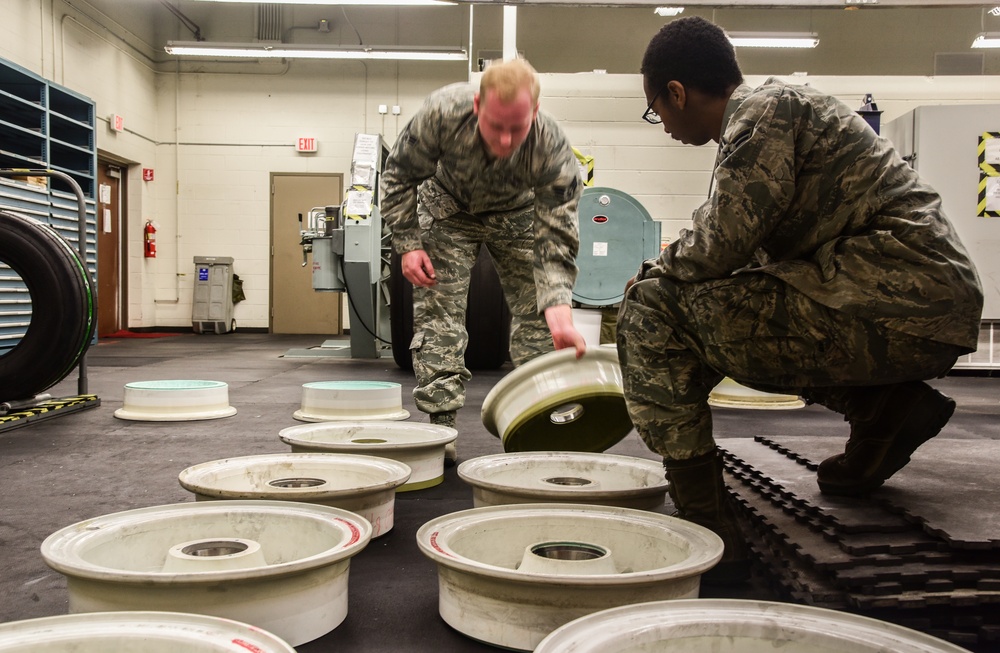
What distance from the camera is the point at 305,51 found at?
30.4ft

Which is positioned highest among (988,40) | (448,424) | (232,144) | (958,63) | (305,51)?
(988,40)

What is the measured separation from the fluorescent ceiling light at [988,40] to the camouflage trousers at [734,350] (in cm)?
998

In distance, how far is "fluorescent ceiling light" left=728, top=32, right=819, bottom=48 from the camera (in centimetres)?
877

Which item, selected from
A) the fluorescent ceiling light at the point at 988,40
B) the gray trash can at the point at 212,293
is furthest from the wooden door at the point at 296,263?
the fluorescent ceiling light at the point at 988,40

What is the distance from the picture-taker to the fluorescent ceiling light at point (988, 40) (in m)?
9.30

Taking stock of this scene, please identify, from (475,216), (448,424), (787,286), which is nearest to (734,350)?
(787,286)

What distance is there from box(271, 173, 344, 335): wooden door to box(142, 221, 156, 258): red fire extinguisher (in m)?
1.52

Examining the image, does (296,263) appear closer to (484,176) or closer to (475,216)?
(475,216)

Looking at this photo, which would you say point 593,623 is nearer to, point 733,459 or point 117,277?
point 733,459

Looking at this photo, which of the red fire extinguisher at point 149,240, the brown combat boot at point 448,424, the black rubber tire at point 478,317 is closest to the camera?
the brown combat boot at point 448,424

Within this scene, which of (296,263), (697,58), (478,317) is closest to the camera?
(697,58)

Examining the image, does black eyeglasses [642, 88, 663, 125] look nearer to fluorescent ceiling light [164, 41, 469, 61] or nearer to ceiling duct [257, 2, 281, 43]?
fluorescent ceiling light [164, 41, 469, 61]

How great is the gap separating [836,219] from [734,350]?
0.30 metres

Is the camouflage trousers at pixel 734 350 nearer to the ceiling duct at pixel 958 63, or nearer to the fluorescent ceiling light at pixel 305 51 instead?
the fluorescent ceiling light at pixel 305 51
